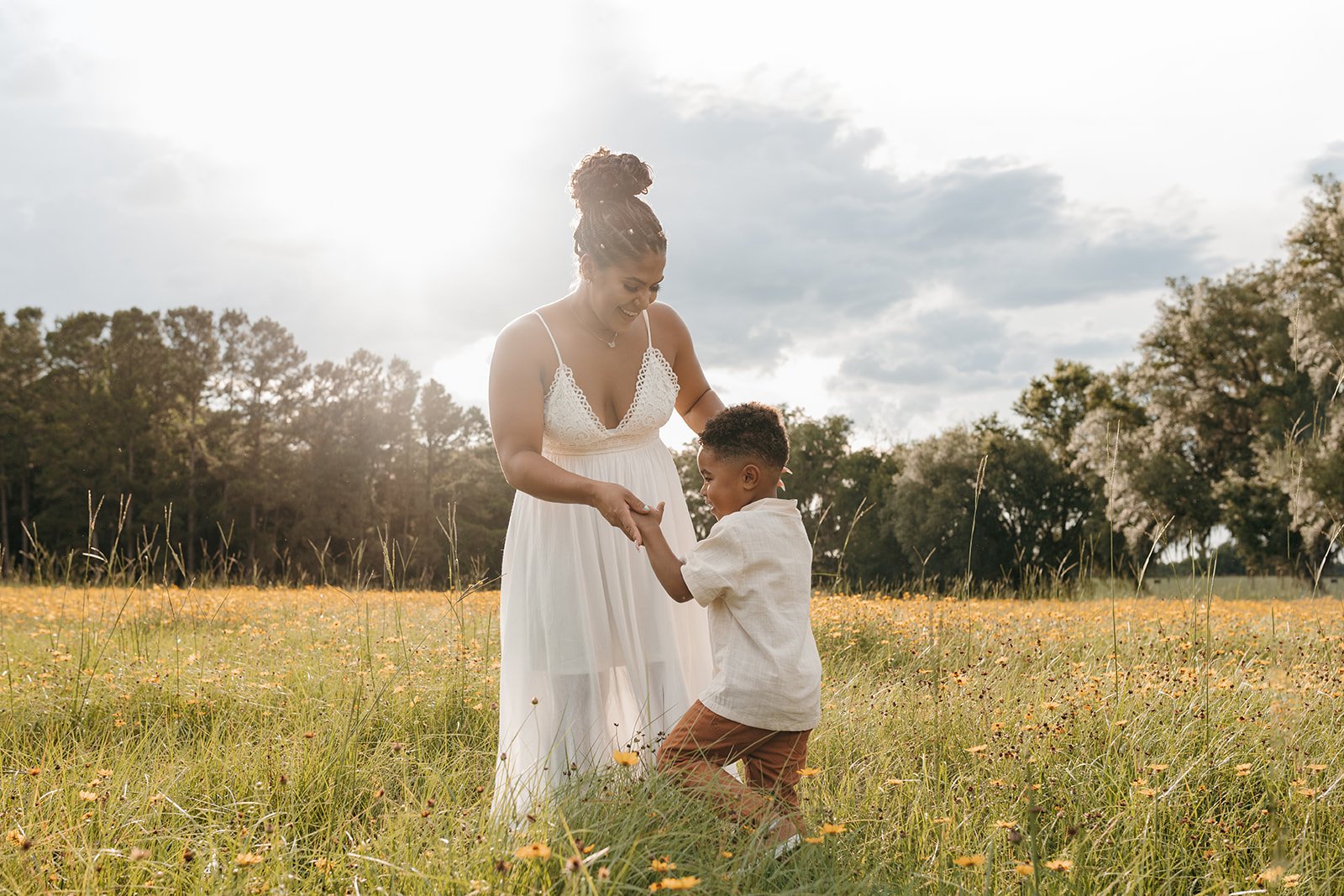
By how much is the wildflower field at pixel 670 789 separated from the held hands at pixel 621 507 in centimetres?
72

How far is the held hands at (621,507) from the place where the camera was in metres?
2.82

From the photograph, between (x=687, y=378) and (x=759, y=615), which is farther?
(x=687, y=378)

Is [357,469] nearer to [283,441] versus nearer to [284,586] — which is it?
[283,441]

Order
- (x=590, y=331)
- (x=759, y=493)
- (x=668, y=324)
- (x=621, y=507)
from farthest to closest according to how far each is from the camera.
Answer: (x=668, y=324) → (x=590, y=331) → (x=759, y=493) → (x=621, y=507)

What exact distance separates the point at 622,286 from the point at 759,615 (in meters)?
1.15

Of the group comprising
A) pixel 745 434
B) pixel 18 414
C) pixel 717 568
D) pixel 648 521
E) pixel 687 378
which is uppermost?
pixel 18 414

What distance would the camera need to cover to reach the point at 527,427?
10.3 feet

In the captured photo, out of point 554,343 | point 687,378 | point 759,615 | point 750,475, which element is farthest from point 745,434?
point 687,378

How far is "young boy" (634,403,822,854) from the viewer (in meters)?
2.80

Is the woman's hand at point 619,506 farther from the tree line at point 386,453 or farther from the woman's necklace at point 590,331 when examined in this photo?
the tree line at point 386,453

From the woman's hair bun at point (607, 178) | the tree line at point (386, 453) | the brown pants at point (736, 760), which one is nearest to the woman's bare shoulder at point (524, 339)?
the woman's hair bun at point (607, 178)

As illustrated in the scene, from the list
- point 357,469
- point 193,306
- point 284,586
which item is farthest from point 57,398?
point 284,586

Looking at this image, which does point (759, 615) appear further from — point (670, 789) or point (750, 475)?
point (670, 789)

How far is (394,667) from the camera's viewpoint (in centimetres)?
529
